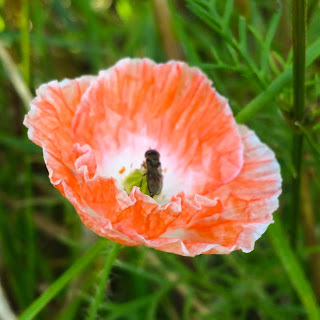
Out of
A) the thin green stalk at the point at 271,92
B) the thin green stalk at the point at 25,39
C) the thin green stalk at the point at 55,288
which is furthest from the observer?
the thin green stalk at the point at 25,39

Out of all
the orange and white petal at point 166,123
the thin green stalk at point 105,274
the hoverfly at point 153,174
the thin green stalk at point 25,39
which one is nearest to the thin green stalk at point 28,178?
the thin green stalk at point 25,39

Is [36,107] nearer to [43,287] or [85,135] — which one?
[85,135]

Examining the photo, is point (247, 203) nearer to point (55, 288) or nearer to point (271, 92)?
point (271, 92)

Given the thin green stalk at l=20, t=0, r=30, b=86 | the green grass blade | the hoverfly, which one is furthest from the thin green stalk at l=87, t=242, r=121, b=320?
the thin green stalk at l=20, t=0, r=30, b=86

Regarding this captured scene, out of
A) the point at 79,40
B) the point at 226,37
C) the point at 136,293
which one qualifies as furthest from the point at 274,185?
the point at 79,40

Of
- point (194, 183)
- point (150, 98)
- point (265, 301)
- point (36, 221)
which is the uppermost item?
point (150, 98)

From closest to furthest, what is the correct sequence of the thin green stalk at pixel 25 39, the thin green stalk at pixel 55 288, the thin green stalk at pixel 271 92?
the thin green stalk at pixel 55 288, the thin green stalk at pixel 271 92, the thin green stalk at pixel 25 39

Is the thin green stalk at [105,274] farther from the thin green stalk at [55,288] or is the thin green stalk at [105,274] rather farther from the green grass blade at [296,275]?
the green grass blade at [296,275]
